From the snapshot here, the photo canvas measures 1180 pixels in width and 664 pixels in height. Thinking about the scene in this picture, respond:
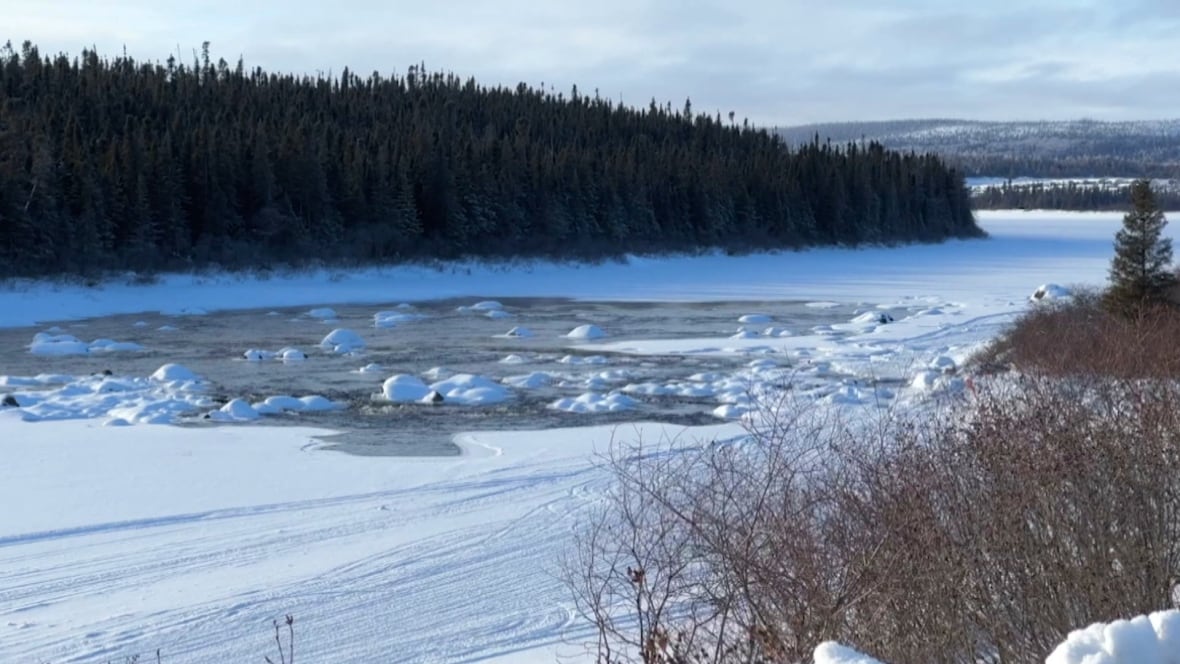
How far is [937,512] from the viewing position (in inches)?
269

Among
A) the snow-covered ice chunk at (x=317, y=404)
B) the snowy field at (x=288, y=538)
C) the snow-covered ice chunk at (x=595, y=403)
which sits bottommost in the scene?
the snow-covered ice chunk at (x=595, y=403)

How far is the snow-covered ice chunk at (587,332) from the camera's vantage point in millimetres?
30331

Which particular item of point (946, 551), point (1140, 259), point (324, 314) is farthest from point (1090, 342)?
point (324, 314)

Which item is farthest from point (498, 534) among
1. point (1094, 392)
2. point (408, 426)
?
point (408, 426)

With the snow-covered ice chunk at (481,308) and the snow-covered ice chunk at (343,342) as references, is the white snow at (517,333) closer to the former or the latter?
the snow-covered ice chunk at (343,342)

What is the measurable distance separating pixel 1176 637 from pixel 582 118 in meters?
102

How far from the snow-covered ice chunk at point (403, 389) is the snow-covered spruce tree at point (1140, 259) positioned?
10.9 meters

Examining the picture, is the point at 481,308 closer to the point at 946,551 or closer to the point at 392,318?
the point at 392,318

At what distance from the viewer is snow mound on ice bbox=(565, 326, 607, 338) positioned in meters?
30.3

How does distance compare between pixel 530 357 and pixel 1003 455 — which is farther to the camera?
pixel 530 357

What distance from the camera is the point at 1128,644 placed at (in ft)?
9.68

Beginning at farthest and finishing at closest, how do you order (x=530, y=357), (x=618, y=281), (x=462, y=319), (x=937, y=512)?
(x=618, y=281), (x=462, y=319), (x=530, y=357), (x=937, y=512)

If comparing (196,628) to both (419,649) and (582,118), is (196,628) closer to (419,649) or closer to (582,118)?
(419,649)

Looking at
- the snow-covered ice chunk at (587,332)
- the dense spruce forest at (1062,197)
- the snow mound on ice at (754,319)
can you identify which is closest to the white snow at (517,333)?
the snow-covered ice chunk at (587,332)
